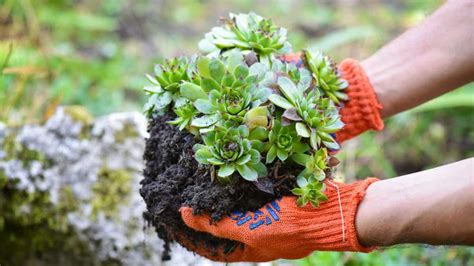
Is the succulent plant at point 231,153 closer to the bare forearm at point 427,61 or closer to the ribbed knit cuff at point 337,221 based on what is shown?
the ribbed knit cuff at point 337,221

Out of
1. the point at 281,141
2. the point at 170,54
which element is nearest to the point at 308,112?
the point at 281,141

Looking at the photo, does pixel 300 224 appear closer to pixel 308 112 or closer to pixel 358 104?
pixel 308 112

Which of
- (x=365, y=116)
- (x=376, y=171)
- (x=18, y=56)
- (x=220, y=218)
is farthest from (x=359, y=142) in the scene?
(x=220, y=218)

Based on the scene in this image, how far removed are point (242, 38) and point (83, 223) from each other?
2.85 feet

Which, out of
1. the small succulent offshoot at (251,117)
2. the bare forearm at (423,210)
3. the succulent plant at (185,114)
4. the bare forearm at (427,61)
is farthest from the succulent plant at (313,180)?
the bare forearm at (427,61)

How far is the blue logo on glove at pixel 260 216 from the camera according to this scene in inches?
53.7

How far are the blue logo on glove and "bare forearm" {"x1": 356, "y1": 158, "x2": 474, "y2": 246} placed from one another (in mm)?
187

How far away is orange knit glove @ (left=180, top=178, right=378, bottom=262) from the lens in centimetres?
132

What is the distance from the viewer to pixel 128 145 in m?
2.13

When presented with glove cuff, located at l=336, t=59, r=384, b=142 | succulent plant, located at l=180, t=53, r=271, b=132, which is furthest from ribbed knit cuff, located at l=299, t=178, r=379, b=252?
glove cuff, located at l=336, t=59, r=384, b=142

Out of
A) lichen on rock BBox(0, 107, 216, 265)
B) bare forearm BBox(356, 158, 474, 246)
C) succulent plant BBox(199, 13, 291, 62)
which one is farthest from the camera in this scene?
lichen on rock BBox(0, 107, 216, 265)

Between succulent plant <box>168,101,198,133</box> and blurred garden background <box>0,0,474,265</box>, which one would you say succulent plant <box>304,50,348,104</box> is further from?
blurred garden background <box>0,0,474,265</box>

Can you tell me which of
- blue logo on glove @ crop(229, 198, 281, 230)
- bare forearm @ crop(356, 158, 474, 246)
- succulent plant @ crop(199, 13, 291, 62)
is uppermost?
succulent plant @ crop(199, 13, 291, 62)

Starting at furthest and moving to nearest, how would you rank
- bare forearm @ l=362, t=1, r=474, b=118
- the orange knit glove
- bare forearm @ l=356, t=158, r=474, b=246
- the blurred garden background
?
the blurred garden background < bare forearm @ l=362, t=1, r=474, b=118 < the orange knit glove < bare forearm @ l=356, t=158, r=474, b=246
